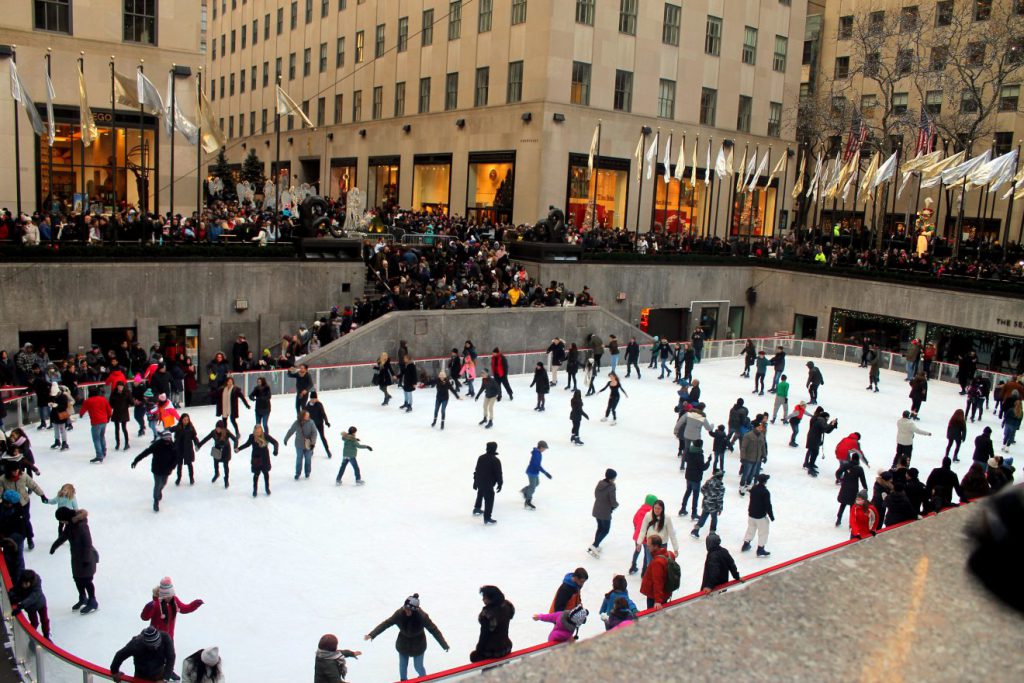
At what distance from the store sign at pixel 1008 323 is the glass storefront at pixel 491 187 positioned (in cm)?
2090

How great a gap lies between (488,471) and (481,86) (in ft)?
108

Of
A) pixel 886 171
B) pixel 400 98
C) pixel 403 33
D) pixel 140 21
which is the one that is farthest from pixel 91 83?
pixel 886 171

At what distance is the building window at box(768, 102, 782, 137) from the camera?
152ft

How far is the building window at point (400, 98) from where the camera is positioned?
47.0 meters

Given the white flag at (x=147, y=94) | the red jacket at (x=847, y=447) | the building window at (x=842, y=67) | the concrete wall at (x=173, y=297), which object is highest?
the building window at (x=842, y=67)

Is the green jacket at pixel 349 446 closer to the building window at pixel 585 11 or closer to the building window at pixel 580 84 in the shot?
the building window at pixel 580 84

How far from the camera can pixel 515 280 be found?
27734 millimetres

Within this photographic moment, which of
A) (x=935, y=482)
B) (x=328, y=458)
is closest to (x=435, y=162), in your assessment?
(x=328, y=458)

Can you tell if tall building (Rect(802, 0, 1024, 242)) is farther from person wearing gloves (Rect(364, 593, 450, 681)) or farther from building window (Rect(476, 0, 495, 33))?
person wearing gloves (Rect(364, 593, 450, 681))

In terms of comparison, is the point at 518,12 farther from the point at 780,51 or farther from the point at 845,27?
the point at 845,27

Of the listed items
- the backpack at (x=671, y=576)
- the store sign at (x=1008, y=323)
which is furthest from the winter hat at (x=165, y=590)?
the store sign at (x=1008, y=323)

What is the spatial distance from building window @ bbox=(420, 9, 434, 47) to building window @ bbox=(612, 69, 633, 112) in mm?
10919

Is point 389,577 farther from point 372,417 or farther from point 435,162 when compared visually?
point 435,162

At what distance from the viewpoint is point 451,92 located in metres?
43.5
